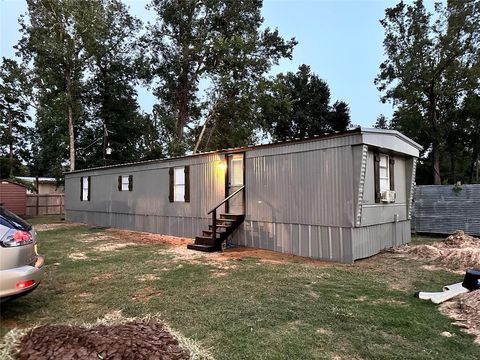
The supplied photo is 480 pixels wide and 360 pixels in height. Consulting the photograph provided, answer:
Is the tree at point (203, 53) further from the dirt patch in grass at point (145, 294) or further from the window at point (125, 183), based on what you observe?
the dirt patch in grass at point (145, 294)

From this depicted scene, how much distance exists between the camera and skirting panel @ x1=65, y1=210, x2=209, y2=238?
437 inches

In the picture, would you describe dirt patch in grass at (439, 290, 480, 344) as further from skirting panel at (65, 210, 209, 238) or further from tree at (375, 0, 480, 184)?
tree at (375, 0, 480, 184)

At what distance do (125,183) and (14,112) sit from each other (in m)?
24.0

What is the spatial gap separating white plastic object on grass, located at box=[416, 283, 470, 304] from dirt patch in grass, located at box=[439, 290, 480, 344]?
2.5 inches

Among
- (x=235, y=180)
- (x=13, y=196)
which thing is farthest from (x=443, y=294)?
(x=13, y=196)

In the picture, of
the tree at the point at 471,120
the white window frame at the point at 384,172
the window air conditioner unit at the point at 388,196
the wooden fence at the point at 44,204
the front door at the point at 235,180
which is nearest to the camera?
the window air conditioner unit at the point at 388,196

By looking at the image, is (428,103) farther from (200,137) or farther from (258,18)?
(200,137)

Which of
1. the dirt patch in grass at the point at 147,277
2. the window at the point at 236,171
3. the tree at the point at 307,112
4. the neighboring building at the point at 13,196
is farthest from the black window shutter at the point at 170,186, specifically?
the tree at the point at 307,112

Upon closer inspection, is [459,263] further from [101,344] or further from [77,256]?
[77,256]

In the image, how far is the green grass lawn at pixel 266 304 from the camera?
10.9ft

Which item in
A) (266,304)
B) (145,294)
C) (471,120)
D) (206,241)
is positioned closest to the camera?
(266,304)

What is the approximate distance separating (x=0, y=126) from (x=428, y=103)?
34354mm

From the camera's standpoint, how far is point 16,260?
3.42m

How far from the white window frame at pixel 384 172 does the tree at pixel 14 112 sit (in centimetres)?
2528
